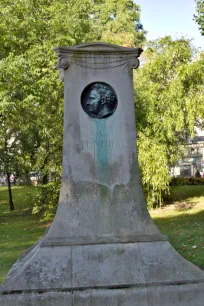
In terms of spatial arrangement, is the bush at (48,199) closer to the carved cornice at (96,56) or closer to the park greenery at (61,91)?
the park greenery at (61,91)

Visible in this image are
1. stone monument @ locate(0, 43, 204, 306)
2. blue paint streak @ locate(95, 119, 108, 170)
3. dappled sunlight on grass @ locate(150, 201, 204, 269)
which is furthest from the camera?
dappled sunlight on grass @ locate(150, 201, 204, 269)

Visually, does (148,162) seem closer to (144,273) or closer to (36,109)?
(36,109)

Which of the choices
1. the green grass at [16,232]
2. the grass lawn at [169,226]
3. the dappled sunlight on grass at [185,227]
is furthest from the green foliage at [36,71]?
the dappled sunlight on grass at [185,227]

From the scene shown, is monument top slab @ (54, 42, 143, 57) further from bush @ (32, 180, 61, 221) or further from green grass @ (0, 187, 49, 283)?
bush @ (32, 180, 61, 221)

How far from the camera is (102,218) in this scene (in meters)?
6.46

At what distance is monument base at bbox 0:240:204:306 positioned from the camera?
5.73 m

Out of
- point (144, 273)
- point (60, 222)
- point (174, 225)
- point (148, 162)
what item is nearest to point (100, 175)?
point (60, 222)

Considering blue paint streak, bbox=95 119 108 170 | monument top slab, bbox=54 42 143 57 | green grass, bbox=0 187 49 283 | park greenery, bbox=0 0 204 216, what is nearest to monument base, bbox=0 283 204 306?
blue paint streak, bbox=95 119 108 170

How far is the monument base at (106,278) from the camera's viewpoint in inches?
226

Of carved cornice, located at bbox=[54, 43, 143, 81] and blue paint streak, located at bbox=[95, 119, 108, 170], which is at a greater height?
carved cornice, located at bbox=[54, 43, 143, 81]

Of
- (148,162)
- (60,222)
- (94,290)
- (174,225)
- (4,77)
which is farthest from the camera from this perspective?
(148,162)

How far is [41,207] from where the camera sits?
19047mm

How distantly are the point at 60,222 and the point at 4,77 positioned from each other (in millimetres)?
10762

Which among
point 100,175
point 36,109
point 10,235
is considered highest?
point 36,109
